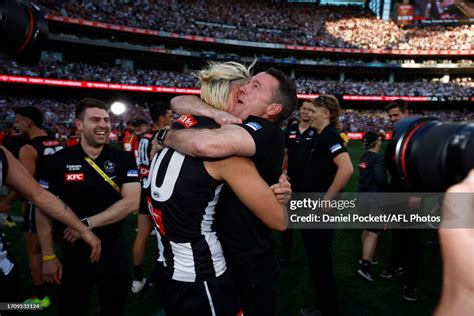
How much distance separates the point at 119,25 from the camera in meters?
35.1

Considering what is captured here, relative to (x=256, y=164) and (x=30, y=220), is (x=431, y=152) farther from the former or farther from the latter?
(x=30, y=220)

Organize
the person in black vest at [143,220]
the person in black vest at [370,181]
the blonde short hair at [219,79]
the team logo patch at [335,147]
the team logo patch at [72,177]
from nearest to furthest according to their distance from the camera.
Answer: the blonde short hair at [219,79] → the team logo patch at [72,177] → the team logo patch at [335,147] → the person in black vest at [143,220] → the person in black vest at [370,181]

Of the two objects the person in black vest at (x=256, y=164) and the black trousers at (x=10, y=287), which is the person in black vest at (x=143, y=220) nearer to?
the black trousers at (x=10, y=287)

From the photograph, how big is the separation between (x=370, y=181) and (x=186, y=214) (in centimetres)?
375

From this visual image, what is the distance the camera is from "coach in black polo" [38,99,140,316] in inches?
95.4

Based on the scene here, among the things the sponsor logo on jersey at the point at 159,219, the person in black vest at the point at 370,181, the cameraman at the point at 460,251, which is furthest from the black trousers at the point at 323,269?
the cameraman at the point at 460,251

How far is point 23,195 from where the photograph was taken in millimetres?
1661

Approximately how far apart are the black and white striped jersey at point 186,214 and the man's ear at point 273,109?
0.35 meters

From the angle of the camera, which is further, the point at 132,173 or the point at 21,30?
the point at 132,173

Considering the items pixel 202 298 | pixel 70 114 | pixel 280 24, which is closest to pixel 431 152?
pixel 202 298

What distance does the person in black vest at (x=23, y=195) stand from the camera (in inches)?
61.9

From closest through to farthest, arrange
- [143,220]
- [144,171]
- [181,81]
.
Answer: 1. [143,220]
2. [144,171]
3. [181,81]

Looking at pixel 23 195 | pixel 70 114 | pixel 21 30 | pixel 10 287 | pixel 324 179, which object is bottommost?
pixel 70 114

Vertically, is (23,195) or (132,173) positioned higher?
(23,195)
